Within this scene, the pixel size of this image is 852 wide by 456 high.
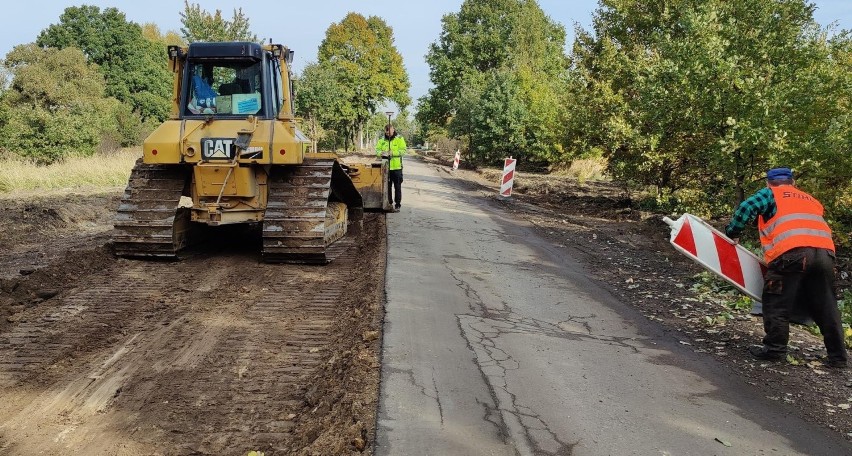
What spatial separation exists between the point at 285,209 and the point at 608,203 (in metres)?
11.8

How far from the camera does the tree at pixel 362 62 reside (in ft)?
181

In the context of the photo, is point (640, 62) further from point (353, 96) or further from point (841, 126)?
point (353, 96)

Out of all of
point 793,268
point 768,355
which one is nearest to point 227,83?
point 793,268

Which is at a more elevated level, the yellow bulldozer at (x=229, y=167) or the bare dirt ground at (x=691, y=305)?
the yellow bulldozer at (x=229, y=167)

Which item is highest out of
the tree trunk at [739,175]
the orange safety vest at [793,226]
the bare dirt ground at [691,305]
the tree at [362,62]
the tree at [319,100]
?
the tree at [362,62]

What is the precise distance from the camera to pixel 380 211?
13.3 m

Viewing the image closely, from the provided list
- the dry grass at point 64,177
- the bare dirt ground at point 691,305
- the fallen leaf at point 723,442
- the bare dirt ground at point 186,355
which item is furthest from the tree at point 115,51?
the fallen leaf at point 723,442

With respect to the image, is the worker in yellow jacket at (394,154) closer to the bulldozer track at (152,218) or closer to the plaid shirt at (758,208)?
the bulldozer track at (152,218)

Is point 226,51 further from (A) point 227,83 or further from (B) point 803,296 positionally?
(B) point 803,296

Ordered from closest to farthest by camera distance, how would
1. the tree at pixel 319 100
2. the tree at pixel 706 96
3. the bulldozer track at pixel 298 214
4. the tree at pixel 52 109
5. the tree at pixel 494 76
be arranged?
the bulldozer track at pixel 298 214 < the tree at pixel 706 96 < the tree at pixel 52 109 < the tree at pixel 494 76 < the tree at pixel 319 100

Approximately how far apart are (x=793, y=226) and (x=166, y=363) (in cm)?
523

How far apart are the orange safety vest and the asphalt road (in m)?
1.17

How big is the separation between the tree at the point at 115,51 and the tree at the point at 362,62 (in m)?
14.3

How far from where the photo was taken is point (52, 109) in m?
30.9
